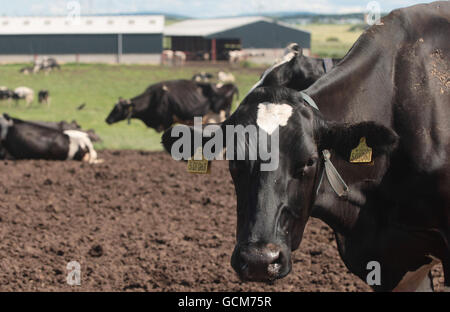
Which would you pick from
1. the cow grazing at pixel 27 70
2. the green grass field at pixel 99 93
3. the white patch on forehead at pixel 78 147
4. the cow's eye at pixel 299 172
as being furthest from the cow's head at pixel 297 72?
the cow grazing at pixel 27 70

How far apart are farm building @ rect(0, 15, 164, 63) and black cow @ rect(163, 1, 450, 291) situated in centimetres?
5000

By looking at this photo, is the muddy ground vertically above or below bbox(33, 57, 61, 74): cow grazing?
above

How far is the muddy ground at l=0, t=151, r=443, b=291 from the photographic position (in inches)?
243

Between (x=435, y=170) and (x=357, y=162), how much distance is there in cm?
50

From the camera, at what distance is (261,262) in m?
3.19

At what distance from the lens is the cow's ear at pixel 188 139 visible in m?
3.77

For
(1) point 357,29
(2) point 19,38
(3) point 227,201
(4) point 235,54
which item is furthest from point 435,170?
(1) point 357,29

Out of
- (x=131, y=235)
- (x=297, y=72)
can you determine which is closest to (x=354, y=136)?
(x=297, y=72)

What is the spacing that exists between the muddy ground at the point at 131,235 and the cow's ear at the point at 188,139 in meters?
2.38

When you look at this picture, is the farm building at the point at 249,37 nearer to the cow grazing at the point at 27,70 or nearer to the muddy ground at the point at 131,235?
the cow grazing at the point at 27,70

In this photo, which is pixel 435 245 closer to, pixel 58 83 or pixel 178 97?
pixel 178 97

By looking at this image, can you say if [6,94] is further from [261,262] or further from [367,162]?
[261,262]

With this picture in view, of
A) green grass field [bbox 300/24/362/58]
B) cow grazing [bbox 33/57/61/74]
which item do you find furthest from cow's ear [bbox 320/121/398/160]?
cow grazing [bbox 33/57/61/74]

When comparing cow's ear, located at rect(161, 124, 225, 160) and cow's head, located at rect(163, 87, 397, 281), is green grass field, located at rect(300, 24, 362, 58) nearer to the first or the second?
cow's ear, located at rect(161, 124, 225, 160)
